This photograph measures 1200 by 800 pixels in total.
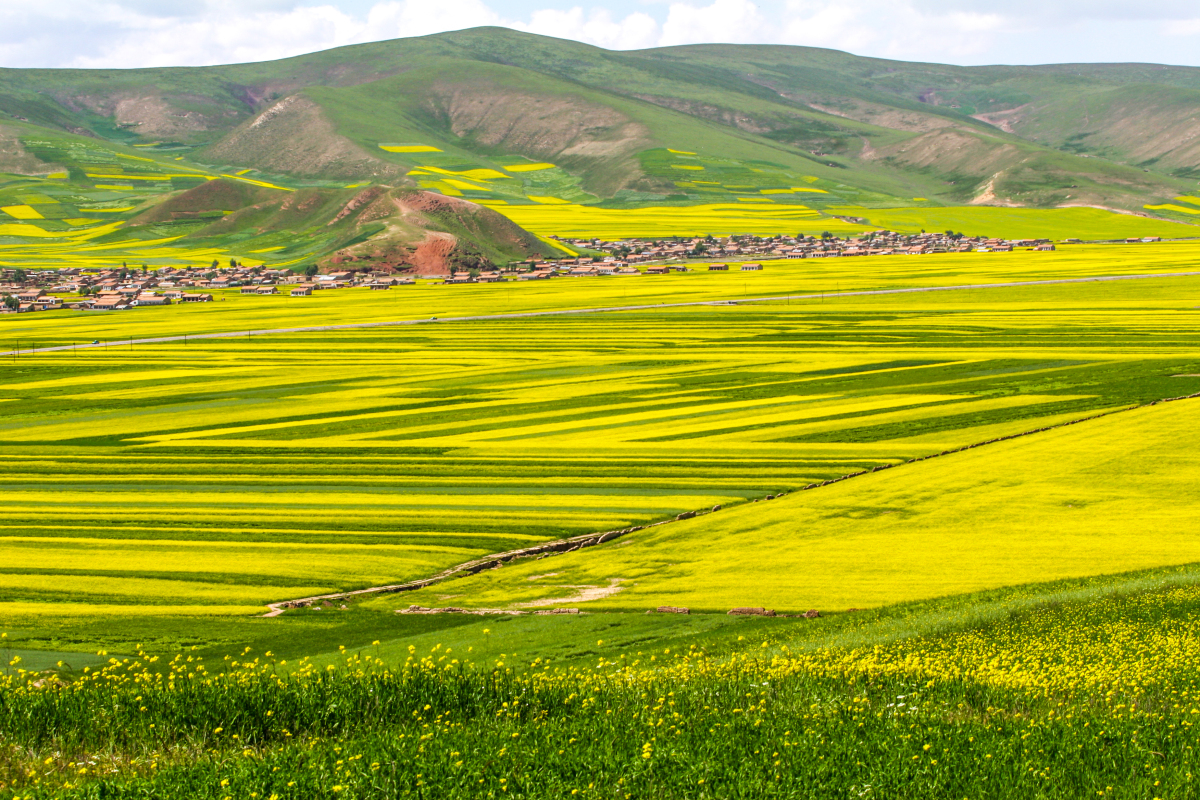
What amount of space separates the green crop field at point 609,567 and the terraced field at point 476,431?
367 millimetres

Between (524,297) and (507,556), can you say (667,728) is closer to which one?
(507,556)

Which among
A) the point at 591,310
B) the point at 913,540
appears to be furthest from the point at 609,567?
the point at 591,310

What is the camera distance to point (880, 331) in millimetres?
110750

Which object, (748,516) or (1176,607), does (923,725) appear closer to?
(1176,607)

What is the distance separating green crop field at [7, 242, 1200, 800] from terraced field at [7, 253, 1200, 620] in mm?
367

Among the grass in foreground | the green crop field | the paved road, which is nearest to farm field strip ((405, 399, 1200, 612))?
the green crop field

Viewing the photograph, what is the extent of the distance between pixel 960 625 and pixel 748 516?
17.5 metres

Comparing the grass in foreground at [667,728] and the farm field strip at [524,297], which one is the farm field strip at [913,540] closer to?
the grass in foreground at [667,728]

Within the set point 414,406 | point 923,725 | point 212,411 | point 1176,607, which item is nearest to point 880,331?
point 414,406

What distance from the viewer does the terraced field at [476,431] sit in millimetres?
39844

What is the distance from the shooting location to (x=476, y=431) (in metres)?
65.7

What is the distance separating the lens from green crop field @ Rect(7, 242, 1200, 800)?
59.6ft

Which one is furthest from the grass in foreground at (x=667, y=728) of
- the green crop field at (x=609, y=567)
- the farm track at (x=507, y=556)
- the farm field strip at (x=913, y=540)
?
the farm track at (x=507, y=556)

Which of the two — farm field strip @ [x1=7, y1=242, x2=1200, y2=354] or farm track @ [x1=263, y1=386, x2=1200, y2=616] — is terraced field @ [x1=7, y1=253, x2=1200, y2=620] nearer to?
farm track @ [x1=263, y1=386, x2=1200, y2=616]
